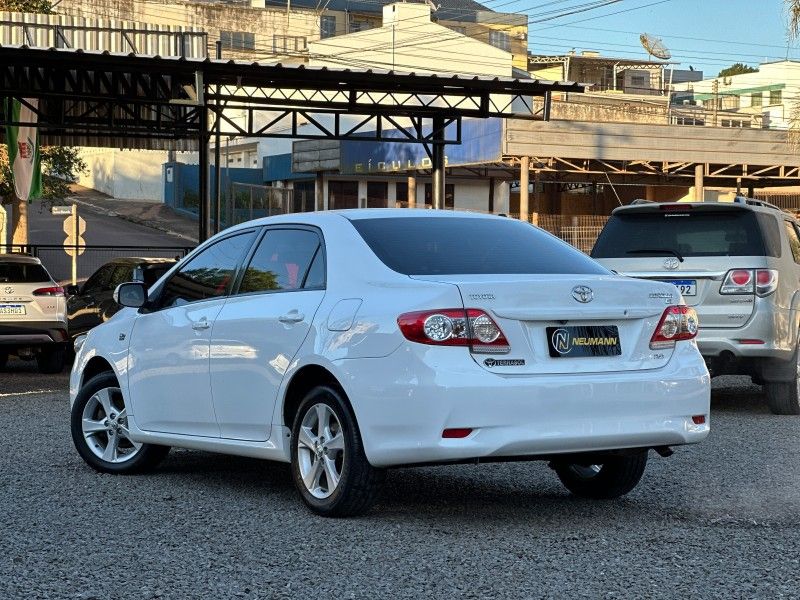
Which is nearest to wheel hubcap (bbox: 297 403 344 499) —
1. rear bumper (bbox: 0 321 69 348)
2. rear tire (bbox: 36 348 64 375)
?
rear bumper (bbox: 0 321 69 348)

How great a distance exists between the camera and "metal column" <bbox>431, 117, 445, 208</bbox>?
1032 inches

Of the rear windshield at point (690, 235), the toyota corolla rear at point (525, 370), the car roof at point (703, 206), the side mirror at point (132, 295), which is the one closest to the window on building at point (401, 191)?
the rear windshield at point (690, 235)

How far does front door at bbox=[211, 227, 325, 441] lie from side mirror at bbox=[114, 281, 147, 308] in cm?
93

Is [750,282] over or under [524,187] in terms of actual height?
under

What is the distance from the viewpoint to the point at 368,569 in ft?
19.7

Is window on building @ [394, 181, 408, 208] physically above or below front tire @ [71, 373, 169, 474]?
above

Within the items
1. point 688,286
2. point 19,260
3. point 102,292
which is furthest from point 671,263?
point 102,292

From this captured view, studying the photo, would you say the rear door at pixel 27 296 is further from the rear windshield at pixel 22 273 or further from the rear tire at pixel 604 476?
the rear tire at pixel 604 476

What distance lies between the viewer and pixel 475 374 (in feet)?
21.5

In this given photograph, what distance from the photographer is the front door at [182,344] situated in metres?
8.23

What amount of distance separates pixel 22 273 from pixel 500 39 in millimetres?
82945

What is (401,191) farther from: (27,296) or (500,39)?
(500,39)

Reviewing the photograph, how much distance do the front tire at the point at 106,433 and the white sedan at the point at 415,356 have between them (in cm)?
48

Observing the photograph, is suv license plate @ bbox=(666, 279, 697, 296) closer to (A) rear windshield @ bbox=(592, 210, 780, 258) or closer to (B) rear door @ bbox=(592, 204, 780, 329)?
(B) rear door @ bbox=(592, 204, 780, 329)
